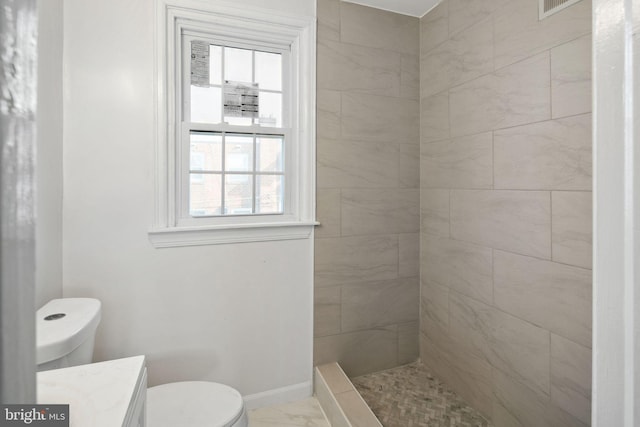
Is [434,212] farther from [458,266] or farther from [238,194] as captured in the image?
[238,194]

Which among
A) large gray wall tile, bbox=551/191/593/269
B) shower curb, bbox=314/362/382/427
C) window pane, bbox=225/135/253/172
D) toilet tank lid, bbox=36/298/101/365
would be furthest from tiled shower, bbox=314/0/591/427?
toilet tank lid, bbox=36/298/101/365

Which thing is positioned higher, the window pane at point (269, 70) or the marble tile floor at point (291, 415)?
the window pane at point (269, 70)

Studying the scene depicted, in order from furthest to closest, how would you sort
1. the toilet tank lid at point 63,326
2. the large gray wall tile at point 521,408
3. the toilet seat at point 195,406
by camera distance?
1. the large gray wall tile at point 521,408
2. the toilet seat at point 195,406
3. the toilet tank lid at point 63,326

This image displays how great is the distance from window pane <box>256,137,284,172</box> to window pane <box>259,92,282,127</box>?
10cm

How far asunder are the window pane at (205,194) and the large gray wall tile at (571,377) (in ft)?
5.93

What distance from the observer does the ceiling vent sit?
4.38ft

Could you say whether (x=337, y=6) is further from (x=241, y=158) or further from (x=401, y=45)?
(x=241, y=158)

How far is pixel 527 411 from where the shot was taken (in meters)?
1.53

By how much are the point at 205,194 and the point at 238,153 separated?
12.2 inches

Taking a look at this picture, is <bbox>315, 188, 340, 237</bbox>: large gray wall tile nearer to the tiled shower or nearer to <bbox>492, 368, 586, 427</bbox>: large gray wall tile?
the tiled shower

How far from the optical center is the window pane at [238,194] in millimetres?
1895

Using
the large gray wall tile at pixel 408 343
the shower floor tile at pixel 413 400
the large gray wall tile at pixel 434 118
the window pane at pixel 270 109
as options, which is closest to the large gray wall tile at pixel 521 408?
the shower floor tile at pixel 413 400

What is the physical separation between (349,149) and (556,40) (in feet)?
3.65

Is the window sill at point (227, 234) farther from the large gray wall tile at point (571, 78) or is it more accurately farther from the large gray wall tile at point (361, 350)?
the large gray wall tile at point (571, 78)
